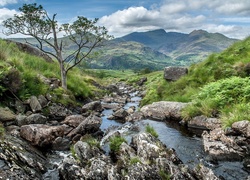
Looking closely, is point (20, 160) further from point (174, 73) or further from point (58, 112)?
point (174, 73)

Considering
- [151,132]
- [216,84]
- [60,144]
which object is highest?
[216,84]

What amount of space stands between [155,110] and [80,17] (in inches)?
663

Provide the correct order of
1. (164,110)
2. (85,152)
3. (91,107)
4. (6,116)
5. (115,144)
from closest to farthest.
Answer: (85,152), (115,144), (6,116), (164,110), (91,107)

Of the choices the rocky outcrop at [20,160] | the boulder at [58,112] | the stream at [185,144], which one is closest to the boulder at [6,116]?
the rocky outcrop at [20,160]

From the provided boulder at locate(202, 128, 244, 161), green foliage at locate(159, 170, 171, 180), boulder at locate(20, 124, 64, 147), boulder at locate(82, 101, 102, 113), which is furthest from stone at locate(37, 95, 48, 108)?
green foliage at locate(159, 170, 171, 180)

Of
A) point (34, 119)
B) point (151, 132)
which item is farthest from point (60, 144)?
point (151, 132)

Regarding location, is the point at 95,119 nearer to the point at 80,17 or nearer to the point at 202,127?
the point at 202,127

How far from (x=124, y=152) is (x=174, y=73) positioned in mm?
20359

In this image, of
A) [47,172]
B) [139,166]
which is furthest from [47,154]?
[139,166]

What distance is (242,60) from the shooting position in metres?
25.5

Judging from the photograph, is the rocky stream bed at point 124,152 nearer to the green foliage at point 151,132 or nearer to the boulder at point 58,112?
the green foliage at point 151,132

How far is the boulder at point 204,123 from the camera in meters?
17.7

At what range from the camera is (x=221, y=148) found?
13.3 meters

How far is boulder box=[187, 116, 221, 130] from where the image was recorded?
1765 centimetres
